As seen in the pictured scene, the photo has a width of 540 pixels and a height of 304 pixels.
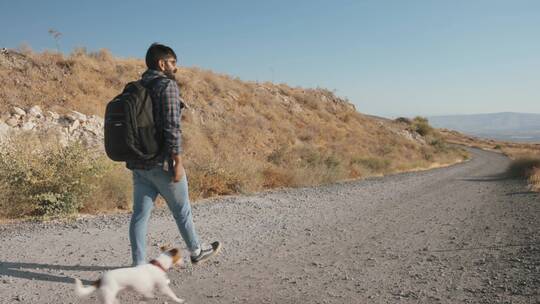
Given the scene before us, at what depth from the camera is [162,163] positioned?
4.02m

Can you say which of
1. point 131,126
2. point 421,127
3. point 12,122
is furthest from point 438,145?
point 131,126

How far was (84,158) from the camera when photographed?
832cm

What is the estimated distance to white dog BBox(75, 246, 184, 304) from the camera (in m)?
3.28

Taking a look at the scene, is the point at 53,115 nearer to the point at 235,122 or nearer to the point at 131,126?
the point at 235,122

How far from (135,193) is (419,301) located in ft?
8.93

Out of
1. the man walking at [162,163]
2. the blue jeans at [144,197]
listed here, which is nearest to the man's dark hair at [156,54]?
the man walking at [162,163]

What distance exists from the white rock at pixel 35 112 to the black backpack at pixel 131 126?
12.1 meters

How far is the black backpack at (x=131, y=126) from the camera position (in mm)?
3711

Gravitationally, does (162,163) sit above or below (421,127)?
below

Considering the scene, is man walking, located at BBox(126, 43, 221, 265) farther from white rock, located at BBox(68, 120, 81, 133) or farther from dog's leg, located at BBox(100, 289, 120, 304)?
white rock, located at BBox(68, 120, 81, 133)

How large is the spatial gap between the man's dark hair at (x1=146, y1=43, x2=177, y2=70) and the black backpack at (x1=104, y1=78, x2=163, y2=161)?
0.25 m

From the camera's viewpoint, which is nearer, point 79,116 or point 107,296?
point 107,296

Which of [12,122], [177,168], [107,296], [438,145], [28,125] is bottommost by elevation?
[107,296]

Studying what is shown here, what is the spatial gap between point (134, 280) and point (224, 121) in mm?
19244
